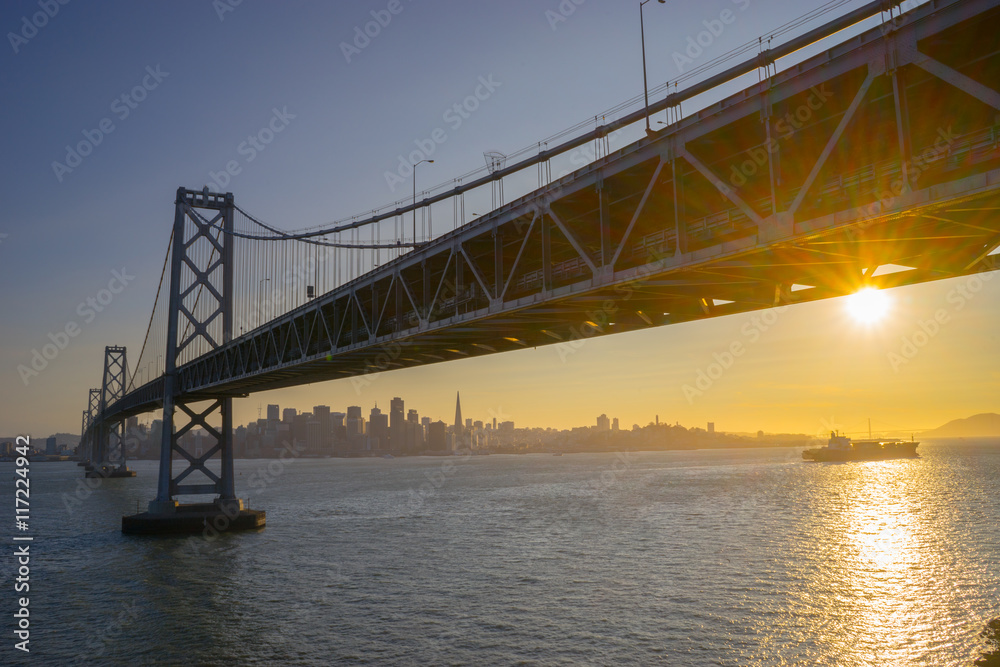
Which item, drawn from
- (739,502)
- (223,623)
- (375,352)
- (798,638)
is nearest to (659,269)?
(798,638)

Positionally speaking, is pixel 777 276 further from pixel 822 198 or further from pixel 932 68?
pixel 932 68

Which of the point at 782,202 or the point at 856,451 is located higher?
the point at 782,202

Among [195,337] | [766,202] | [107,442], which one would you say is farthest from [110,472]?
[766,202]

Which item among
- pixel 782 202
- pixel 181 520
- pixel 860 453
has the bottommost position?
pixel 860 453

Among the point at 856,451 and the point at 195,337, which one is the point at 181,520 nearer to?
the point at 195,337

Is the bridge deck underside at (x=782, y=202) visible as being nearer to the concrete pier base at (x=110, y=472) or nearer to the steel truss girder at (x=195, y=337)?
the steel truss girder at (x=195, y=337)

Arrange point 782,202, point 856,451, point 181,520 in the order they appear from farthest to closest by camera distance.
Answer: point 856,451 → point 181,520 → point 782,202

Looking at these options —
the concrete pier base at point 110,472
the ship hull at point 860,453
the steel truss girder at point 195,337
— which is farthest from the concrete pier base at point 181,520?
the ship hull at point 860,453
